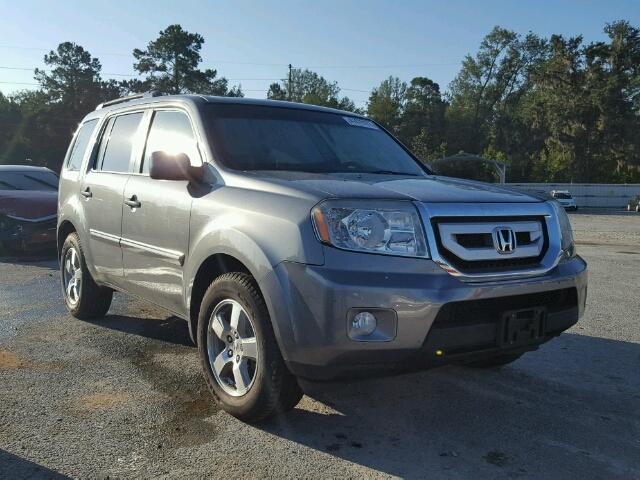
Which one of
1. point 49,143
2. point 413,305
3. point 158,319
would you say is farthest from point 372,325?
point 49,143

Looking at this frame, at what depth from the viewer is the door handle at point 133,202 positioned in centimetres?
446

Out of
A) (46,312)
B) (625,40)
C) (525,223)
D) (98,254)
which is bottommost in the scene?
(46,312)

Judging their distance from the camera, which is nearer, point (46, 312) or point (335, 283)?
point (335, 283)

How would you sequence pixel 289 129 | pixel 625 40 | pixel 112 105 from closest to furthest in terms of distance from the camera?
pixel 289 129
pixel 112 105
pixel 625 40

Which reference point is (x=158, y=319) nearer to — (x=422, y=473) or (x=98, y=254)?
(x=98, y=254)

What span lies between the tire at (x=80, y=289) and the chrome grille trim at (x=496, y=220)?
11.8 feet

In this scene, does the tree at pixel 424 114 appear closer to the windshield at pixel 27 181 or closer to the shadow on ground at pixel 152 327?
the windshield at pixel 27 181

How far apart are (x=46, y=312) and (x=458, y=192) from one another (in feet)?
15.3

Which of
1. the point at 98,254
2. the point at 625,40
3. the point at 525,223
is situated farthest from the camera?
the point at 625,40

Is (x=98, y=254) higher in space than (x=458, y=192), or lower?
lower

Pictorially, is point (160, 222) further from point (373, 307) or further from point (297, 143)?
point (373, 307)

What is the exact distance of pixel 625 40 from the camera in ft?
192

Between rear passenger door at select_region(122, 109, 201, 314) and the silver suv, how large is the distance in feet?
0.05

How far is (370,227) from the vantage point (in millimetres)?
3068
